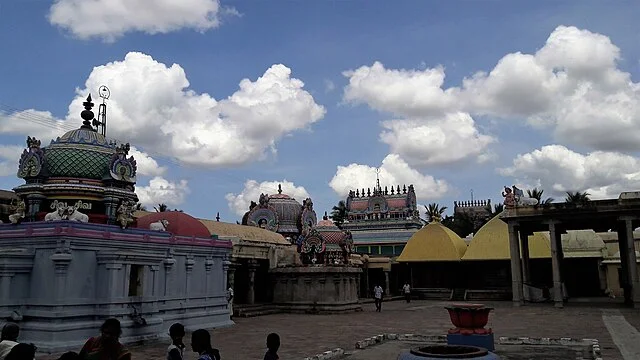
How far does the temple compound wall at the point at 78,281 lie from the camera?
1552 cm

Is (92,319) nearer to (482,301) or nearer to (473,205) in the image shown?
(482,301)

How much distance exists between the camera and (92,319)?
1622 cm

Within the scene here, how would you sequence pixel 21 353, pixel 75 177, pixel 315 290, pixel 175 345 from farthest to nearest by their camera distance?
pixel 315 290
pixel 75 177
pixel 175 345
pixel 21 353

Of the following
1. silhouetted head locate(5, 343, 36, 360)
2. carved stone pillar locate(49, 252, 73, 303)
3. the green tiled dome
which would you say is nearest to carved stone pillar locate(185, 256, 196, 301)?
the green tiled dome

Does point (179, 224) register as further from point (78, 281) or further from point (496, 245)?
point (496, 245)

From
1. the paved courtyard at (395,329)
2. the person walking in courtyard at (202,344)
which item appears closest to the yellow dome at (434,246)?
the paved courtyard at (395,329)

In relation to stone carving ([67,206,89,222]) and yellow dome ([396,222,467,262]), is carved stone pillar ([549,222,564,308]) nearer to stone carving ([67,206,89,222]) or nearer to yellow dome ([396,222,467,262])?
yellow dome ([396,222,467,262])

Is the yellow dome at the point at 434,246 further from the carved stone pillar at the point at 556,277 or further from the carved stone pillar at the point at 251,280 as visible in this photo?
the carved stone pillar at the point at 251,280

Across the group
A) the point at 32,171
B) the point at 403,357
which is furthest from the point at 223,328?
the point at 403,357

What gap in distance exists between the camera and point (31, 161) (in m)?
19.7

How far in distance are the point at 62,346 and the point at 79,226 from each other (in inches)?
139

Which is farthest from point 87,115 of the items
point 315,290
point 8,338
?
point 8,338

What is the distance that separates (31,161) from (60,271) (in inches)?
239

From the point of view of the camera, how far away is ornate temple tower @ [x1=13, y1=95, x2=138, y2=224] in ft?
63.3
